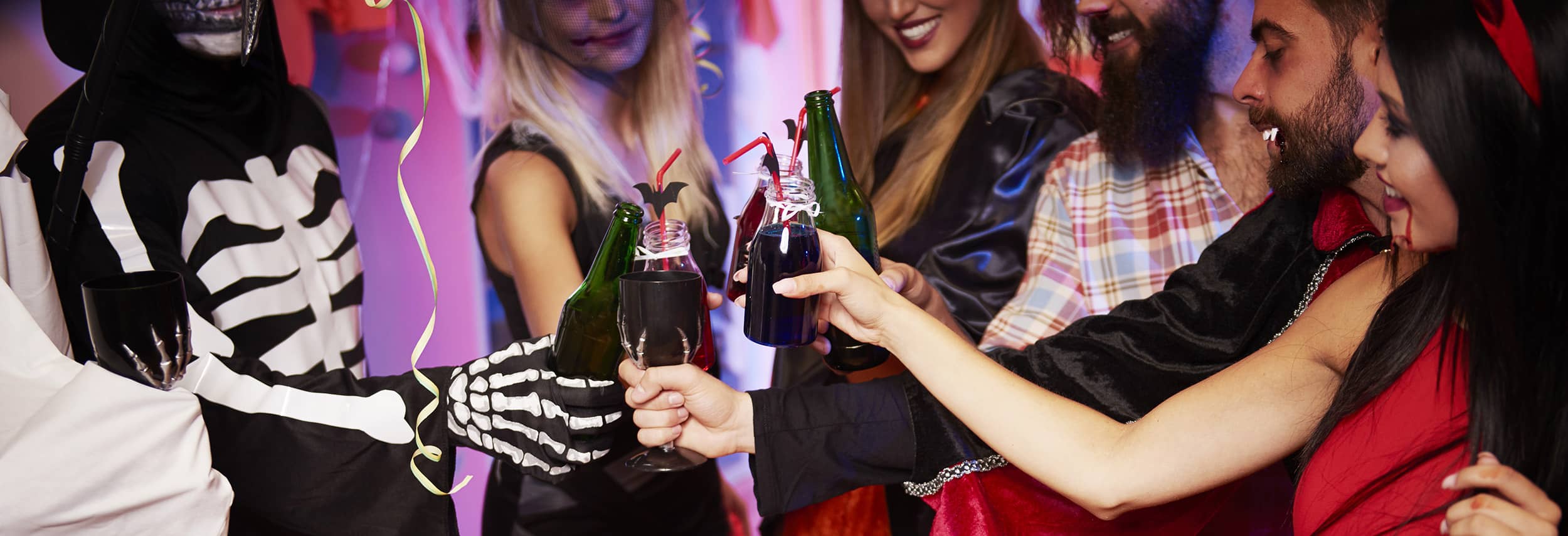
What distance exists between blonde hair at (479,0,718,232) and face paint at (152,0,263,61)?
38 centimetres

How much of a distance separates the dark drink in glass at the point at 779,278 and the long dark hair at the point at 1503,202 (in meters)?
0.67

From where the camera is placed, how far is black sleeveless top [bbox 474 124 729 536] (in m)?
1.79

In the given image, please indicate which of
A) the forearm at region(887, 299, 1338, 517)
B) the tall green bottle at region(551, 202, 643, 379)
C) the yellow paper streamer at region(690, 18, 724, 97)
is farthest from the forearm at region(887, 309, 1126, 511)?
the yellow paper streamer at region(690, 18, 724, 97)

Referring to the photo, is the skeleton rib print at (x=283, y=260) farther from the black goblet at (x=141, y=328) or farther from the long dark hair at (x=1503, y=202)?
the long dark hair at (x=1503, y=202)

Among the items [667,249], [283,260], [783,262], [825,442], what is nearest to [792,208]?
[783,262]

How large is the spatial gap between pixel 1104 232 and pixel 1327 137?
0.50 m

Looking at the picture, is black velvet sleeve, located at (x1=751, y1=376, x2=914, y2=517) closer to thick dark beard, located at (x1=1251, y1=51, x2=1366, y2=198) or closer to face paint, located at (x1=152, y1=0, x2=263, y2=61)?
thick dark beard, located at (x1=1251, y1=51, x2=1366, y2=198)

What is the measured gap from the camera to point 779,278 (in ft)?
3.93

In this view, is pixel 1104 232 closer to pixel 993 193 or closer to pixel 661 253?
pixel 993 193

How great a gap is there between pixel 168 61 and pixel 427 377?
678mm

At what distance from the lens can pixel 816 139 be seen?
1380mm

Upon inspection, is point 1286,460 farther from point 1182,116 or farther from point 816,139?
point 816,139

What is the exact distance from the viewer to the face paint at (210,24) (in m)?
1.46

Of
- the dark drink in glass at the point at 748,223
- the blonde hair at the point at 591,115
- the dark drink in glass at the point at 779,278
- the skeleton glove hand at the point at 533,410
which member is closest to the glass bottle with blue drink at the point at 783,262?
the dark drink in glass at the point at 779,278
